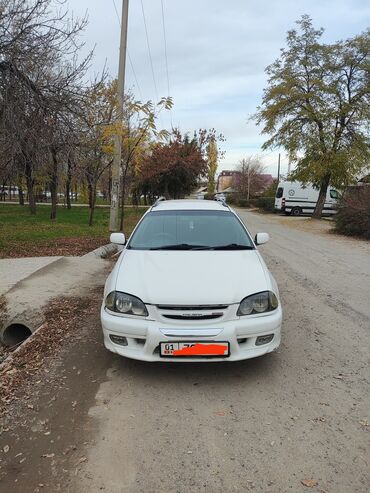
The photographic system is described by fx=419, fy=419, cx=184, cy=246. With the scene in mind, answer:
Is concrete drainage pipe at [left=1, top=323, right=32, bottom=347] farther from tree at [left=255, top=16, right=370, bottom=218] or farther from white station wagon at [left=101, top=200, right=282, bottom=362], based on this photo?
tree at [left=255, top=16, right=370, bottom=218]

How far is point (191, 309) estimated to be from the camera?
3.56 m

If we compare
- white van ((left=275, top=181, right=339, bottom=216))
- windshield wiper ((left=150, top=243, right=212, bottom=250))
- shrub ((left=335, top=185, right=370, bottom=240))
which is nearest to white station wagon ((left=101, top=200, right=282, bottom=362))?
windshield wiper ((left=150, top=243, right=212, bottom=250))

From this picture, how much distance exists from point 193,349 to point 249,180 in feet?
214

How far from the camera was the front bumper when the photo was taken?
3.52m

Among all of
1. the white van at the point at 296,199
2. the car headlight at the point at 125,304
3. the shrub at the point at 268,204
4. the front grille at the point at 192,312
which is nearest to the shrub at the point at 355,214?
the front grille at the point at 192,312

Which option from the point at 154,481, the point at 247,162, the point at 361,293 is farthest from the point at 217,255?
the point at 247,162

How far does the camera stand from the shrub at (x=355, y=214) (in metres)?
16.3

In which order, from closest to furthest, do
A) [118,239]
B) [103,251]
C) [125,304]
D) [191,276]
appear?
[125,304]
[191,276]
[118,239]
[103,251]

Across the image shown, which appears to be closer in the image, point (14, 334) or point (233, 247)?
point (233, 247)

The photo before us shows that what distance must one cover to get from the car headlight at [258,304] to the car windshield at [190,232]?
1.06 m

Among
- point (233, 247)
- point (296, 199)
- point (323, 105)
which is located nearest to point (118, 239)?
point (233, 247)

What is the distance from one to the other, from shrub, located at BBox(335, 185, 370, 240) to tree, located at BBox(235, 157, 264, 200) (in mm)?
45862

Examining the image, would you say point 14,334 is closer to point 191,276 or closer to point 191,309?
point 191,276

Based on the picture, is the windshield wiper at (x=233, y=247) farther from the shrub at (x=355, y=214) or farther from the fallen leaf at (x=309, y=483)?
the shrub at (x=355, y=214)
